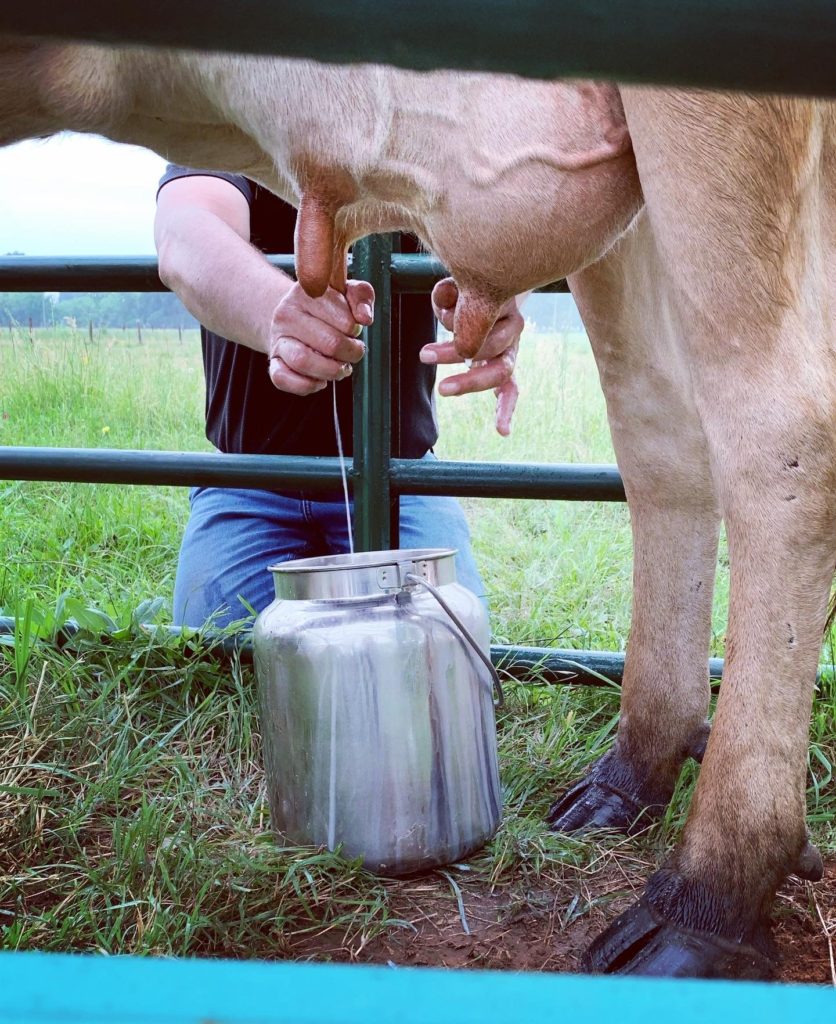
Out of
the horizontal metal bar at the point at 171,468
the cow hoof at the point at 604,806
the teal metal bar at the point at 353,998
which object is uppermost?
the horizontal metal bar at the point at 171,468

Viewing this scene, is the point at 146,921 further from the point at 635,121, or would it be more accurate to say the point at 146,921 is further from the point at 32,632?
the point at 635,121

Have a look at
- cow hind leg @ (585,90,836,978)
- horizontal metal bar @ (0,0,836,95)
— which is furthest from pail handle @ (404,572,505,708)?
horizontal metal bar @ (0,0,836,95)

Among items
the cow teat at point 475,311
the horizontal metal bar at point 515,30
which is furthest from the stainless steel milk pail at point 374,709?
the horizontal metal bar at point 515,30

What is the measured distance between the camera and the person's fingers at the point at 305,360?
141 centimetres

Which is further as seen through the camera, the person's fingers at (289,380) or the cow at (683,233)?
the person's fingers at (289,380)

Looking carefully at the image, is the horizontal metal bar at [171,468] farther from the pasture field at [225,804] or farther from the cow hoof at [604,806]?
the cow hoof at [604,806]

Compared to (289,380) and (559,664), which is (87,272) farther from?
(559,664)

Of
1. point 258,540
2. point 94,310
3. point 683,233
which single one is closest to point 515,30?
point 683,233

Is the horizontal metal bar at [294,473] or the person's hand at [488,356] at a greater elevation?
the person's hand at [488,356]

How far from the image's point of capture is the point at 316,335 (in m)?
1.42

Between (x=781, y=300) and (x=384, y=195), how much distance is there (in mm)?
438

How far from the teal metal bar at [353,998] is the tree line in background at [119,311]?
104 inches

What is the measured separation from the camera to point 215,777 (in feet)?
5.12

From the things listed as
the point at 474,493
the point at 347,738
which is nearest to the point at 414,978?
the point at 347,738
